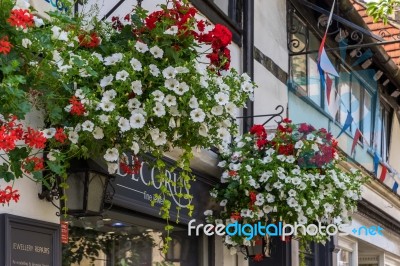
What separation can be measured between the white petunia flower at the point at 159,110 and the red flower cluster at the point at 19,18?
1.34m

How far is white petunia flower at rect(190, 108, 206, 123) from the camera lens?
5.88 metres

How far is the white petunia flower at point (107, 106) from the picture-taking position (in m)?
5.52

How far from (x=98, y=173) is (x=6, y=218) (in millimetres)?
875

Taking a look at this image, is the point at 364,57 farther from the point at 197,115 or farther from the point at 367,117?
the point at 197,115

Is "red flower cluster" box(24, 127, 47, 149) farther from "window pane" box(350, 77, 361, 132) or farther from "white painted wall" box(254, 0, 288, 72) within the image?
"window pane" box(350, 77, 361, 132)

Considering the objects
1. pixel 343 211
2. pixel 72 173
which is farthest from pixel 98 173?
pixel 343 211

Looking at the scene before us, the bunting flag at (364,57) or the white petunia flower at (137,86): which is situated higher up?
the bunting flag at (364,57)

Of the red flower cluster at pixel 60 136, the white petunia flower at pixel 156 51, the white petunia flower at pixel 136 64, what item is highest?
the white petunia flower at pixel 156 51

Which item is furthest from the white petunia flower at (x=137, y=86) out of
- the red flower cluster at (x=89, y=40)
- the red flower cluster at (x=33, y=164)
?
the red flower cluster at (x=33, y=164)

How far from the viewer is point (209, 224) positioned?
30.5ft

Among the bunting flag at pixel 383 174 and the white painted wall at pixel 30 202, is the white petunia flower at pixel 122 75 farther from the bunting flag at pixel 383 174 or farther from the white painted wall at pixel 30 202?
the bunting flag at pixel 383 174

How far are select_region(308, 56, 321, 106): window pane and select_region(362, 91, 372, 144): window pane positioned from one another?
281 cm

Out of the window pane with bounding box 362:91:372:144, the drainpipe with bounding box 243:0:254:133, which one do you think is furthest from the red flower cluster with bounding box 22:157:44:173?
the window pane with bounding box 362:91:372:144

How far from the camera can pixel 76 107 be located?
536 cm
